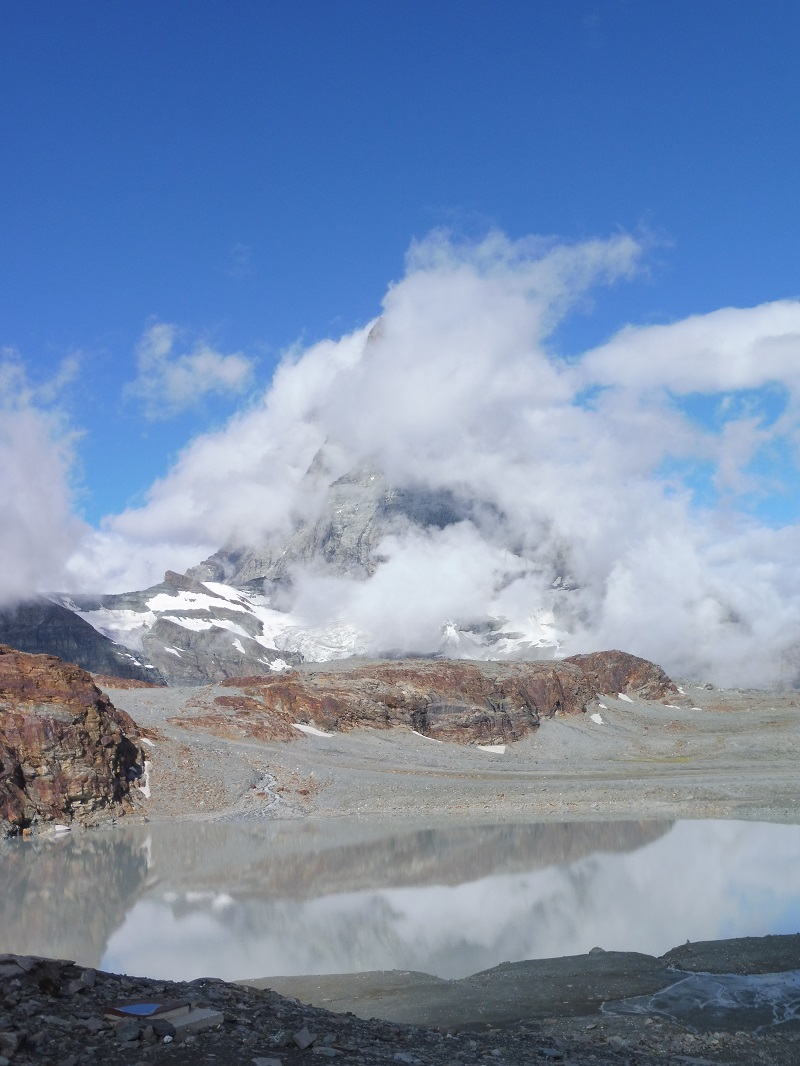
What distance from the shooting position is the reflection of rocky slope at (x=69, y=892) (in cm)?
2895

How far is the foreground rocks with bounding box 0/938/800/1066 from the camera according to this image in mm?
11133

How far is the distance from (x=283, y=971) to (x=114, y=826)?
42.1 meters

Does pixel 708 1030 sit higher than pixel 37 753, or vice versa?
pixel 37 753

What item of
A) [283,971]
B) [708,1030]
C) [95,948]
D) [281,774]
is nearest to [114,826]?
[281,774]

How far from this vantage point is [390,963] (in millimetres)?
26234

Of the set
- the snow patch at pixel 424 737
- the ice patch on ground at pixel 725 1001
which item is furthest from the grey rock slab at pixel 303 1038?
the snow patch at pixel 424 737

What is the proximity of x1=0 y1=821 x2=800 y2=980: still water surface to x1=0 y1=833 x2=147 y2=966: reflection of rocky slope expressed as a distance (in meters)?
0.11

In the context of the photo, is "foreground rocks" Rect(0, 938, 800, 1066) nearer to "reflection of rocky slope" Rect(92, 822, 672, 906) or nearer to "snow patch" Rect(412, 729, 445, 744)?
"reflection of rocky slope" Rect(92, 822, 672, 906)

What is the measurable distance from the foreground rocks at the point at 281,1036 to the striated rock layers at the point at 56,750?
49.9 m

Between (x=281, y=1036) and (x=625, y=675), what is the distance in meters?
180

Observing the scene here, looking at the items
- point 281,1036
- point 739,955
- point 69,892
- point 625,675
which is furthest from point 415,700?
point 281,1036

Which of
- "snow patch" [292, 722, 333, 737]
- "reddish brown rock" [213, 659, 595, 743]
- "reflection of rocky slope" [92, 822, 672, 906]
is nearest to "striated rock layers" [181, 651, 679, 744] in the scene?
"reddish brown rock" [213, 659, 595, 743]

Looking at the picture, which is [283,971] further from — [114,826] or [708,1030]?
[114,826]

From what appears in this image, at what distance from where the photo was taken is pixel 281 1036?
41.0 feet
